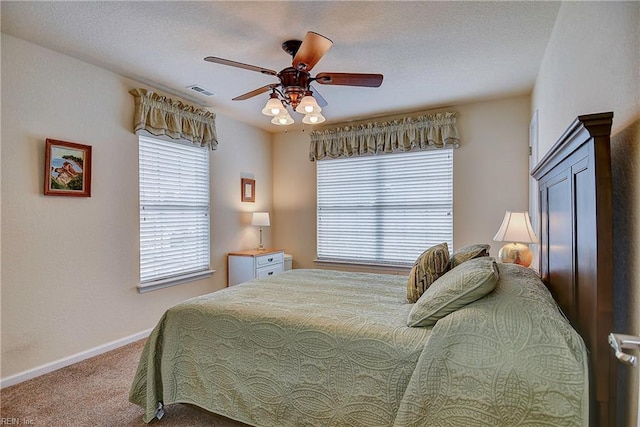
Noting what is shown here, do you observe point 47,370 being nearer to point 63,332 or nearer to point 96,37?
point 63,332

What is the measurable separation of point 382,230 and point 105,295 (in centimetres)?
326

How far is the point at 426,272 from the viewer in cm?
211

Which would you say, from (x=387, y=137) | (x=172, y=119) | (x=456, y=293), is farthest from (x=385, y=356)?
(x=387, y=137)

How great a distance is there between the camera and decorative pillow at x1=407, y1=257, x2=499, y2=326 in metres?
1.44

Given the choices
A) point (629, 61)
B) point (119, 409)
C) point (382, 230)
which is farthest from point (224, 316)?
point (382, 230)

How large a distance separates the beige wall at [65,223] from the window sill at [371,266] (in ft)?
7.07

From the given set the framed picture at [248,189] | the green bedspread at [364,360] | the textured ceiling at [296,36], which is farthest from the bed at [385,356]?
the framed picture at [248,189]

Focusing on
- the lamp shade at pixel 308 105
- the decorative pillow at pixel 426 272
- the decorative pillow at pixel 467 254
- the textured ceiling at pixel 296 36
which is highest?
the textured ceiling at pixel 296 36

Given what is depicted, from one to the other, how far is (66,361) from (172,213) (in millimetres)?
1630

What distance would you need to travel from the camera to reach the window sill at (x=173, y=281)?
3400 mm

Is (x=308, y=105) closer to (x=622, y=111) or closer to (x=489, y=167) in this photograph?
(x=622, y=111)

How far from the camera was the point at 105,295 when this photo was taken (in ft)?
10.2

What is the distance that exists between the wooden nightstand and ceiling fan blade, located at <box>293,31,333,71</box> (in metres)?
2.64

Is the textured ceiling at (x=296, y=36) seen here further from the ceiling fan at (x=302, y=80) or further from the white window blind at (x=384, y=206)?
the white window blind at (x=384, y=206)
